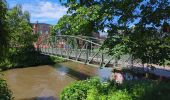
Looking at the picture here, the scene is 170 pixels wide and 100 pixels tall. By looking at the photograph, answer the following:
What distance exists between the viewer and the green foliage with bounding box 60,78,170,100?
10.6 metres

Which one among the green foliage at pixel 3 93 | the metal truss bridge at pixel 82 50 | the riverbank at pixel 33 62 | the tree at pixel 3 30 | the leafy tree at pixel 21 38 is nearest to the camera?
the green foliage at pixel 3 93

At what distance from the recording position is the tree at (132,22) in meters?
10.0

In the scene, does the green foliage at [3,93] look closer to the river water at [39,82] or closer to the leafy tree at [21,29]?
the river water at [39,82]

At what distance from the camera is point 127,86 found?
12055mm

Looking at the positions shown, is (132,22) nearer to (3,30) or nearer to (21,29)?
(3,30)

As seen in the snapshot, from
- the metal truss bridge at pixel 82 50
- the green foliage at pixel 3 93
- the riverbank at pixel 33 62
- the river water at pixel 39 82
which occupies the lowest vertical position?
the river water at pixel 39 82

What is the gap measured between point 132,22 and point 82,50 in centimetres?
1454

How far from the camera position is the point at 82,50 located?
25.4 metres

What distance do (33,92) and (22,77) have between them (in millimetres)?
7766

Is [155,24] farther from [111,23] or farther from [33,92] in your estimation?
[33,92]

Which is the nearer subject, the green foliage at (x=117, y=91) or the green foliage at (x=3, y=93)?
the green foliage at (x=117, y=91)

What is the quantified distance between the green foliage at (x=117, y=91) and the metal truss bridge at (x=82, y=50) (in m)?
1.40

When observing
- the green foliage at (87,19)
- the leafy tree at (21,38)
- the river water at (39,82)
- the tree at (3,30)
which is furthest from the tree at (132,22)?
the leafy tree at (21,38)

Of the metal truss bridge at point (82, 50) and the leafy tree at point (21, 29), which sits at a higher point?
the leafy tree at point (21, 29)
